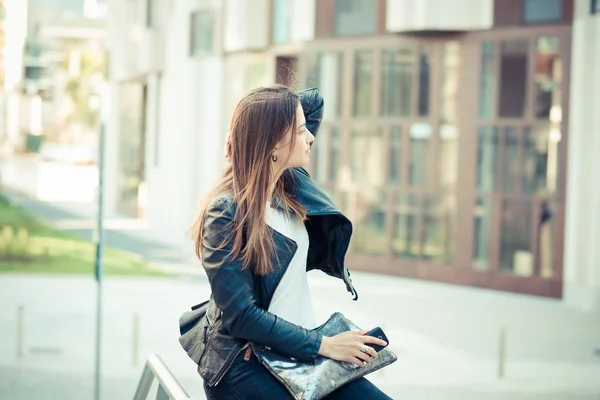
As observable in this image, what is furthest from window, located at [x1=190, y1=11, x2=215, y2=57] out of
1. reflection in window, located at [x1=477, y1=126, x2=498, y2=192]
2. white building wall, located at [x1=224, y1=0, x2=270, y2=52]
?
reflection in window, located at [x1=477, y1=126, x2=498, y2=192]

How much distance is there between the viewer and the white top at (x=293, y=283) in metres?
2.72

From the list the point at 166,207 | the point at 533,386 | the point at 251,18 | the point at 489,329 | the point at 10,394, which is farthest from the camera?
the point at 166,207

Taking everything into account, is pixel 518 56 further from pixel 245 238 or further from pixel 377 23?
pixel 245 238

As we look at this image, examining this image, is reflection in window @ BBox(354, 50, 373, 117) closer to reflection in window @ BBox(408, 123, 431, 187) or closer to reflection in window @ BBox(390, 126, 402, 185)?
reflection in window @ BBox(390, 126, 402, 185)

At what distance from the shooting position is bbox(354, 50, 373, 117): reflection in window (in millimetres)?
18844

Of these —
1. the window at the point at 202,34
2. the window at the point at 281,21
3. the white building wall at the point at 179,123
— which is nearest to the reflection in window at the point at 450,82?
the window at the point at 281,21

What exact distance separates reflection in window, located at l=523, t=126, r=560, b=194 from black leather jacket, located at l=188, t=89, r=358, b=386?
565 inches

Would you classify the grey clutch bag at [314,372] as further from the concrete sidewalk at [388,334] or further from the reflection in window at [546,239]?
the reflection in window at [546,239]

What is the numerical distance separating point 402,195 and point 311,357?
15.9m

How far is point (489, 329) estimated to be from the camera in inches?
536

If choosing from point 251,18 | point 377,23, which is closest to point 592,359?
point 377,23

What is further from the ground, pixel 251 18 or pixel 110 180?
pixel 251 18

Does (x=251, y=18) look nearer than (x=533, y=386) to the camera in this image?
No

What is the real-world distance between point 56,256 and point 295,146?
1946 cm
